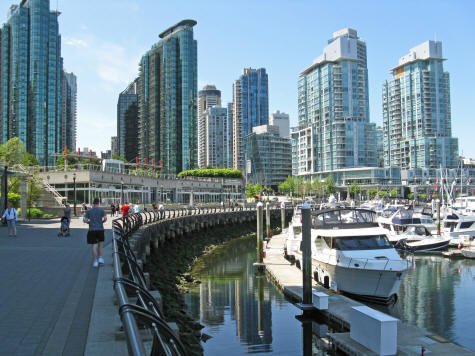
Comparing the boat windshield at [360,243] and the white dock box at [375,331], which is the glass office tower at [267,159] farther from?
the white dock box at [375,331]

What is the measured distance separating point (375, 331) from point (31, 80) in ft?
456

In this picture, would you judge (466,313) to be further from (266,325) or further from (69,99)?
(69,99)

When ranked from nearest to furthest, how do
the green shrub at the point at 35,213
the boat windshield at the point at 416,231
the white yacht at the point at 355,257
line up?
the white yacht at the point at 355,257, the boat windshield at the point at 416,231, the green shrub at the point at 35,213

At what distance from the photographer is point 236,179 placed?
145m

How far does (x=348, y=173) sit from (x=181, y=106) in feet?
214

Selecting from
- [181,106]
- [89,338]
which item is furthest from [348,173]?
[89,338]

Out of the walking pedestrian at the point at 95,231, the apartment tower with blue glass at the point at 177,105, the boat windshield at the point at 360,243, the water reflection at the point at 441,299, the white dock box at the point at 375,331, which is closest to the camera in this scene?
the white dock box at the point at 375,331

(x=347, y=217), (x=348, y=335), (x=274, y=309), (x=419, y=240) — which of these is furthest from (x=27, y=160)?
(x=348, y=335)

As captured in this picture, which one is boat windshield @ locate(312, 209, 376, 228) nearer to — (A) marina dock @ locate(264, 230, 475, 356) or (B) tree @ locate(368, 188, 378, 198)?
(A) marina dock @ locate(264, 230, 475, 356)

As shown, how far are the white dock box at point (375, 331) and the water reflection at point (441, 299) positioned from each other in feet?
16.8

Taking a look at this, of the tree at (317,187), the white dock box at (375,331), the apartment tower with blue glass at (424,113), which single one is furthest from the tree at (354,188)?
the white dock box at (375,331)

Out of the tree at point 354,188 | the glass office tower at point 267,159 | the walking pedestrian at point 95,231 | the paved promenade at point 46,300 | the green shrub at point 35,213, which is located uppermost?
the glass office tower at point 267,159

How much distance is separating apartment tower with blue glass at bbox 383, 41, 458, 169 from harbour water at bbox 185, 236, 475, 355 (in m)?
157

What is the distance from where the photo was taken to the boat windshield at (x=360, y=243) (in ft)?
67.5
